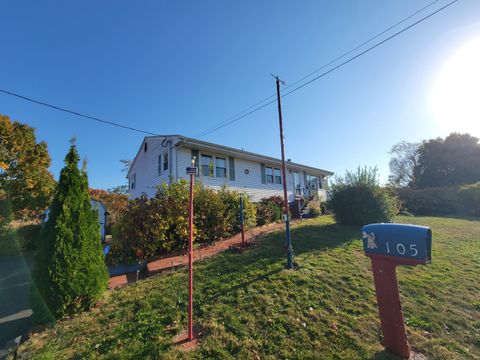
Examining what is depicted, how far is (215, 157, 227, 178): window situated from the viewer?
43.7ft

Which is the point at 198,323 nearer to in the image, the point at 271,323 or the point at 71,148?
the point at 271,323

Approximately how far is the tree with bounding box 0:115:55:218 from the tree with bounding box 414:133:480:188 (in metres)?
45.4

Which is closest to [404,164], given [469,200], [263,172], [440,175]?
[440,175]

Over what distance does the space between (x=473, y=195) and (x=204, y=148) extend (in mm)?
24594

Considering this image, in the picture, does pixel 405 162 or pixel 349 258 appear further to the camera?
pixel 405 162

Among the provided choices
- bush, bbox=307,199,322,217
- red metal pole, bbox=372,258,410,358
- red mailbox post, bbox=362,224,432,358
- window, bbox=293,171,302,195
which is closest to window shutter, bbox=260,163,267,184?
bush, bbox=307,199,322,217

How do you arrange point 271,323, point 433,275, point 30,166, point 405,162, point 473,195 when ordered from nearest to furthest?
point 271,323 → point 433,275 → point 30,166 → point 473,195 → point 405,162

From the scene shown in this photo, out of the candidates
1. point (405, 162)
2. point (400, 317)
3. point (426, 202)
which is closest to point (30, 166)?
point (400, 317)

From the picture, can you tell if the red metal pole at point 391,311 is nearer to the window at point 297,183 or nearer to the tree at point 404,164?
the window at point 297,183

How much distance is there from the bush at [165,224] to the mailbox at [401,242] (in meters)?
→ 5.30

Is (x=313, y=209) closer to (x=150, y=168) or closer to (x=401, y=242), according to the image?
(x=150, y=168)

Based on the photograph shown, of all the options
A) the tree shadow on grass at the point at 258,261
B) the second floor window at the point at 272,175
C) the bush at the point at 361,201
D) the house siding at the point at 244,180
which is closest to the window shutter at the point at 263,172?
the house siding at the point at 244,180

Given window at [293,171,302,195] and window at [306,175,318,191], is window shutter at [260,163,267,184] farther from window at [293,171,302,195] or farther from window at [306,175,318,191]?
window at [306,175,318,191]

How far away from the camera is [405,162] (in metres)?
43.6
